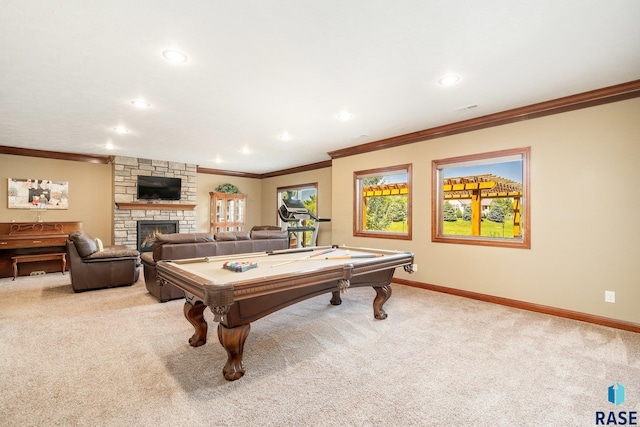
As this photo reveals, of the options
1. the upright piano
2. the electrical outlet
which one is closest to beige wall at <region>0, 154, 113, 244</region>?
the upright piano

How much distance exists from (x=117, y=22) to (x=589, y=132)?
178 inches

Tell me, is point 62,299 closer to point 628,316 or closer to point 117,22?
point 117,22

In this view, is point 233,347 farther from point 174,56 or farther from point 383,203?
point 383,203

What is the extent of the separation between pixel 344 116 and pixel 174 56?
2.16 meters

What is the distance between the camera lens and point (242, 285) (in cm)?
188

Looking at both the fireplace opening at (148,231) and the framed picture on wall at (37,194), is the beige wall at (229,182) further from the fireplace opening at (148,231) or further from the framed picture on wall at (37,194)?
the framed picture on wall at (37,194)

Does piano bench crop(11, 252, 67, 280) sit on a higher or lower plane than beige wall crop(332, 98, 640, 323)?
lower

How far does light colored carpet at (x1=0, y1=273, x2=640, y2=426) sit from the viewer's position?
5.69 ft

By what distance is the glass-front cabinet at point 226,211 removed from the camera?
842cm

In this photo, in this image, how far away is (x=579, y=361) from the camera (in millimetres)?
2365

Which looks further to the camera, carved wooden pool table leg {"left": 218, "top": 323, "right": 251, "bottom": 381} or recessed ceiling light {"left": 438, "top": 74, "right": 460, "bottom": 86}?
recessed ceiling light {"left": 438, "top": 74, "right": 460, "bottom": 86}

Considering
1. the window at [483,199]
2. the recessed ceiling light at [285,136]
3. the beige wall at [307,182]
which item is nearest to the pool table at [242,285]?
the window at [483,199]

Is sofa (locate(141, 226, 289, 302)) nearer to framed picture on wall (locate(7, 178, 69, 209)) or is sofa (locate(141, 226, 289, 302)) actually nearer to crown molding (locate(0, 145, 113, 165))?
framed picture on wall (locate(7, 178, 69, 209))

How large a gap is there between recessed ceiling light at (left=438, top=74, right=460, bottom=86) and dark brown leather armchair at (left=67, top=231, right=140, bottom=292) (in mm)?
4928
